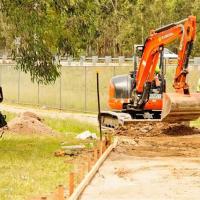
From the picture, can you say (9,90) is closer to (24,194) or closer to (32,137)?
(32,137)

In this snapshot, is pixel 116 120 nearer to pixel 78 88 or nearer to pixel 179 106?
pixel 179 106

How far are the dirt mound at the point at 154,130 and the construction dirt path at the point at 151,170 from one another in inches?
2.5

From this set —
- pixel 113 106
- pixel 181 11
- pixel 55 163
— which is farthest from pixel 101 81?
pixel 181 11

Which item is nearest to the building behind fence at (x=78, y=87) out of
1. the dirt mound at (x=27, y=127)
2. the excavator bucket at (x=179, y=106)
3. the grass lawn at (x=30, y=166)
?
the dirt mound at (x=27, y=127)

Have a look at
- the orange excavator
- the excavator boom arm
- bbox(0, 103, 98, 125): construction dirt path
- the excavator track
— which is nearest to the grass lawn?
the excavator track

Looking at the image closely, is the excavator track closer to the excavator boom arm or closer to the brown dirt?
the brown dirt

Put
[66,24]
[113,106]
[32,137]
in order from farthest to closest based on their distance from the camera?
[113,106], [32,137], [66,24]

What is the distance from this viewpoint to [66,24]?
21359mm

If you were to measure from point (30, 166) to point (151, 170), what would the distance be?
8.55ft

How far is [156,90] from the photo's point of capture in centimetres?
2611

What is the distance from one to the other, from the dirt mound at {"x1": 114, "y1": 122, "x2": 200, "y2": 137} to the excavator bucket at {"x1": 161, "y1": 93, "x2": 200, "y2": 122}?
1.15 meters

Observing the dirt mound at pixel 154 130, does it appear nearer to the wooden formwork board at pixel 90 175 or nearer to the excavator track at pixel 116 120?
the excavator track at pixel 116 120

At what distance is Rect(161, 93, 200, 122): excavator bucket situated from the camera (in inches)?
905

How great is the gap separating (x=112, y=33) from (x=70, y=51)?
51.3 metres
